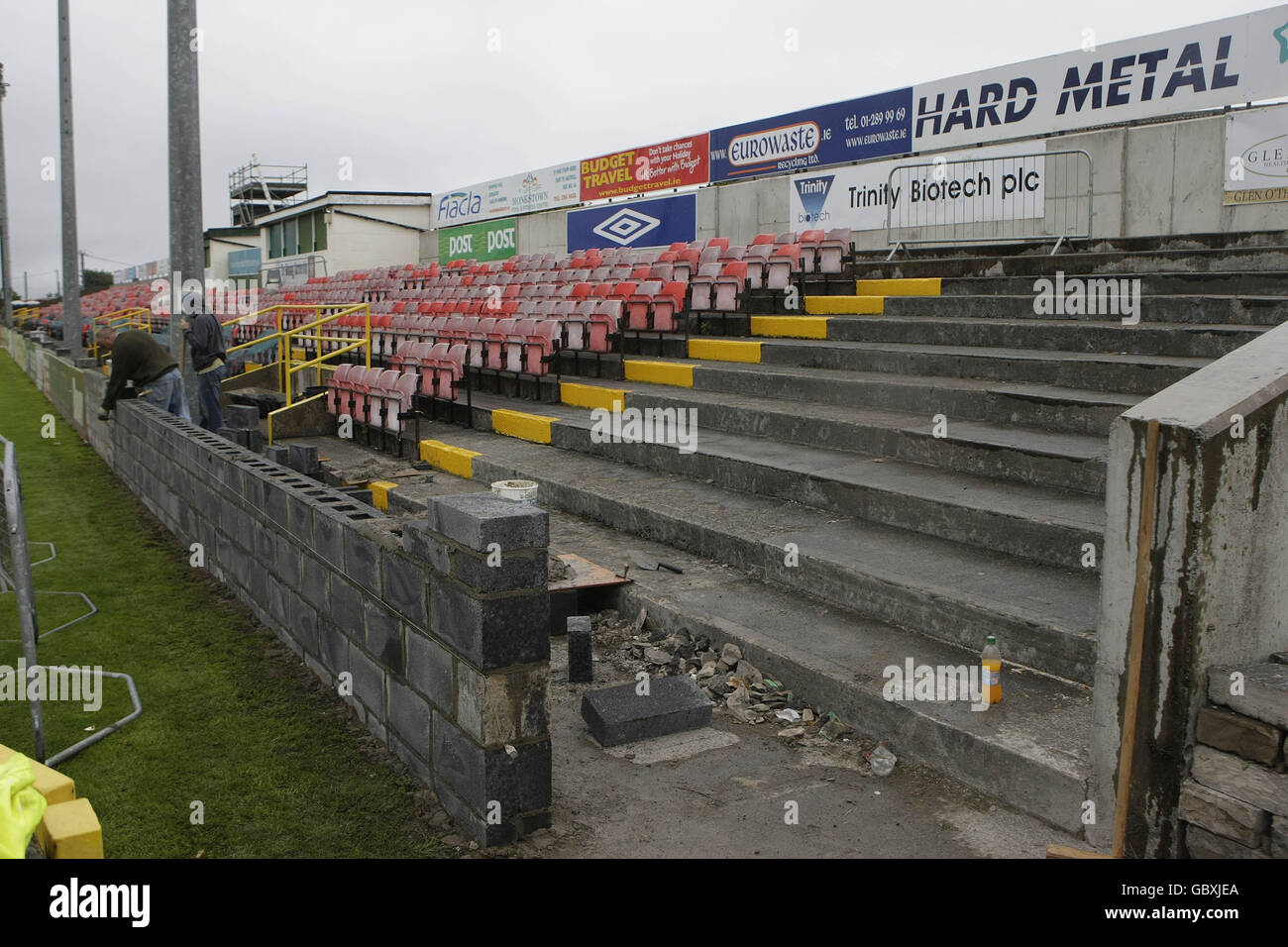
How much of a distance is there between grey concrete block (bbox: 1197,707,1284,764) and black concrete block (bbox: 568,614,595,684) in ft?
9.43

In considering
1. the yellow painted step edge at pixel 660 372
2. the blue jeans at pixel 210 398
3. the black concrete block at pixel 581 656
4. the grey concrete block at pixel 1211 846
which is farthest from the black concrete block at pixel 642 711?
the blue jeans at pixel 210 398

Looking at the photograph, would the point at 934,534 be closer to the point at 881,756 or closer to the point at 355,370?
the point at 881,756

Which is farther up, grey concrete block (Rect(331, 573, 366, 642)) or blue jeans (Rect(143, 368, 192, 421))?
blue jeans (Rect(143, 368, 192, 421))

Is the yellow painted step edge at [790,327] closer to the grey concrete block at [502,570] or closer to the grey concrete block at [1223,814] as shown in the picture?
the grey concrete block at [502,570]

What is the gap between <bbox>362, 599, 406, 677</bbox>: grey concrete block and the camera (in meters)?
4.13

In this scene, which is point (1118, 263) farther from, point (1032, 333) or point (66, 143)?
point (66, 143)

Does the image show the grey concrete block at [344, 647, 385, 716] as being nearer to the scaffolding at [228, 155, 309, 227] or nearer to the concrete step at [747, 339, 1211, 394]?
the concrete step at [747, 339, 1211, 394]

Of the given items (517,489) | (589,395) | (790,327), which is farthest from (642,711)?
(790,327)

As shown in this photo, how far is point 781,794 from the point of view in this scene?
3934 millimetres

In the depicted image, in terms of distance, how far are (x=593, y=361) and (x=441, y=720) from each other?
341 inches

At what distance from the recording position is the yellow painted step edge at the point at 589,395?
10.4 m

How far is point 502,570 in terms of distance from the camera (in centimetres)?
342

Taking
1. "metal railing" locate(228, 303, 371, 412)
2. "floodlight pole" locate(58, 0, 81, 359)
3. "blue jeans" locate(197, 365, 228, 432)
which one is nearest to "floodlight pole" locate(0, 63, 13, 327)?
"floodlight pole" locate(58, 0, 81, 359)

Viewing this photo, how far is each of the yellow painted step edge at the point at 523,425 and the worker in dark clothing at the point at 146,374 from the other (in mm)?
3259
